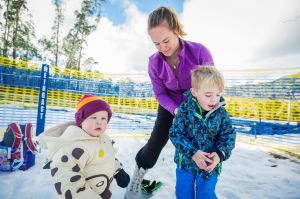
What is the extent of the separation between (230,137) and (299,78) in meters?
6.87

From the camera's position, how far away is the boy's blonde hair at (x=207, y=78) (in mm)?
1850

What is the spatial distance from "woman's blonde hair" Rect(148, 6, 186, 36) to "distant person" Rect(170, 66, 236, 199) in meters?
0.60

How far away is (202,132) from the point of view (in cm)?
189

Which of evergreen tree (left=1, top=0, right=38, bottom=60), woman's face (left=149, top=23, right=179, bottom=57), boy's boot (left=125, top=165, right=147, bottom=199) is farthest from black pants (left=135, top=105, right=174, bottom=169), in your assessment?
evergreen tree (left=1, top=0, right=38, bottom=60)

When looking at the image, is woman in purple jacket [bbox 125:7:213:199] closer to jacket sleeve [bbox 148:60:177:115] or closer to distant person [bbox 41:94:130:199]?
jacket sleeve [bbox 148:60:177:115]

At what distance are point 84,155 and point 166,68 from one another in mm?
1230

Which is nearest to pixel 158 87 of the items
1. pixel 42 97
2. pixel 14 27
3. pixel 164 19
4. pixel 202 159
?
pixel 164 19

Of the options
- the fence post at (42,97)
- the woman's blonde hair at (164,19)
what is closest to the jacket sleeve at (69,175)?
the woman's blonde hair at (164,19)

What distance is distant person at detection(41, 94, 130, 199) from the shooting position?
4.97 ft

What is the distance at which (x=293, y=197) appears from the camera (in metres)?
2.78

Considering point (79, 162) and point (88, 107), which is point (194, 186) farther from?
point (88, 107)

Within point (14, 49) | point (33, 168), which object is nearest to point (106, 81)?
point (33, 168)

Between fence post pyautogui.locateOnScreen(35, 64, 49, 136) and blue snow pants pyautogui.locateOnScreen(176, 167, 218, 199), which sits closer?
blue snow pants pyautogui.locateOnScreen(176, 167, 218, 199)

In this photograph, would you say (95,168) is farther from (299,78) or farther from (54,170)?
(299,78)
